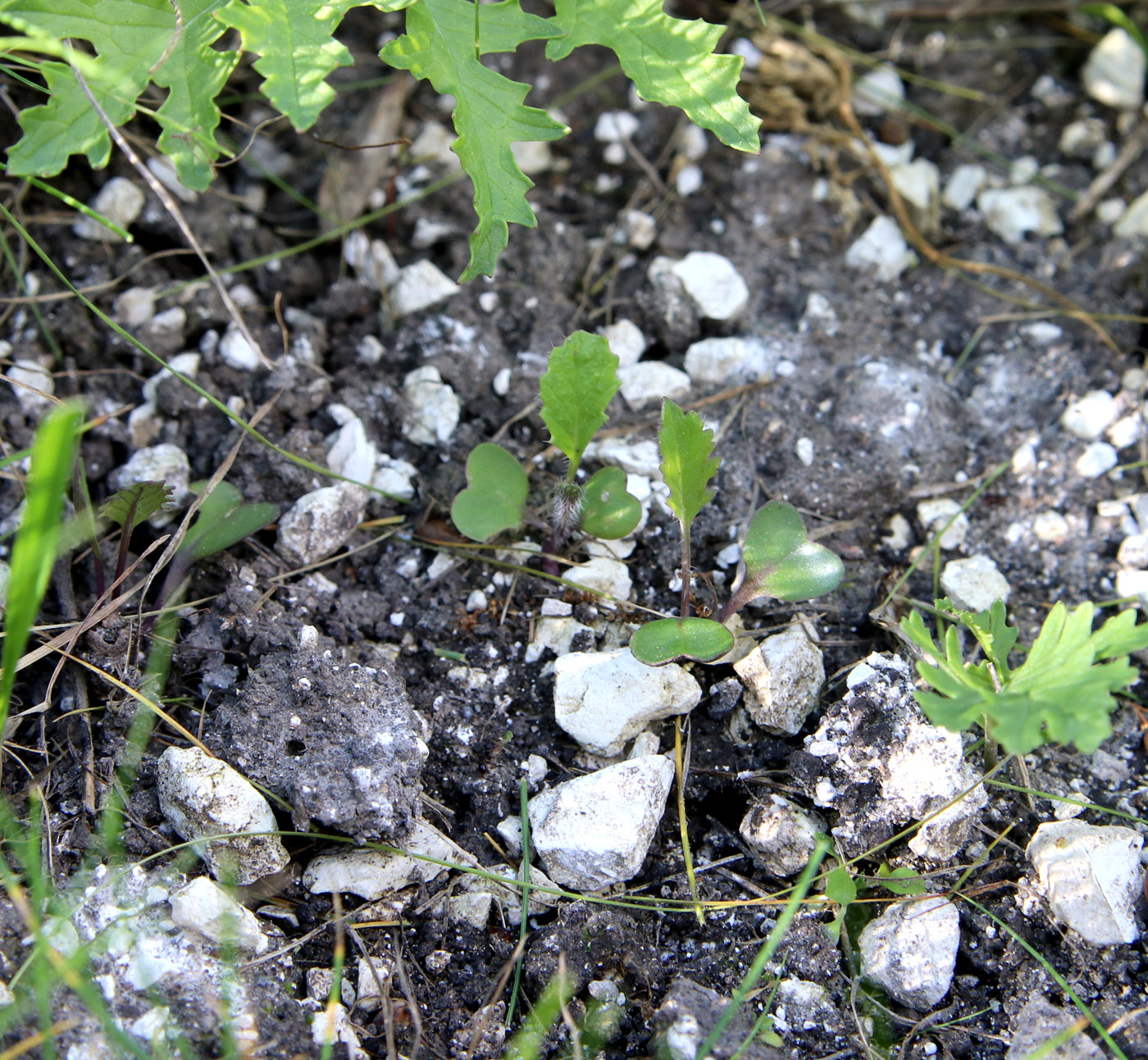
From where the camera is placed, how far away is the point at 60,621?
5.92ft

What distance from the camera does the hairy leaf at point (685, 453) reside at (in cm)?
177

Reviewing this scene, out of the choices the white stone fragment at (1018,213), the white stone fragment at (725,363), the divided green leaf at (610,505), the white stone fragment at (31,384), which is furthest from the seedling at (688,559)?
the white stone fragment at (31,384)

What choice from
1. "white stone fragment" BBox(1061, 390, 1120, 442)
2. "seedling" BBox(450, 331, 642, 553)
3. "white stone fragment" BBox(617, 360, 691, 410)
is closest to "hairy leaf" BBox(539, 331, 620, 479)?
"seedling" BBox(450, 331, 642, 553)

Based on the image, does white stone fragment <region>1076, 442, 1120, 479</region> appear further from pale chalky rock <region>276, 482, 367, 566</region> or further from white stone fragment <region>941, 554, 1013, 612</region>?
pale chalky rock <region>276, 482, 367, 566</region>

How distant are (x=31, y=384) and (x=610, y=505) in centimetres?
140

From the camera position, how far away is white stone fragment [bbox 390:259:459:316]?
2307 millimetres

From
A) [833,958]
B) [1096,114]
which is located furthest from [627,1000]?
[1096,114]

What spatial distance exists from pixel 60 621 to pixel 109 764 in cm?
33

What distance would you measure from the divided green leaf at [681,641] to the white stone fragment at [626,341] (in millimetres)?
788

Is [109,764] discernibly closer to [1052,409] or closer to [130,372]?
[130,372]

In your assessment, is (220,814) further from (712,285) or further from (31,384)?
(712,285)

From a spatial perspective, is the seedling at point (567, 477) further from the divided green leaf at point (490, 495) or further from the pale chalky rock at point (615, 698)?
the pale chalky rock at point (615, 698)

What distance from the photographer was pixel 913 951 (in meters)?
1.58

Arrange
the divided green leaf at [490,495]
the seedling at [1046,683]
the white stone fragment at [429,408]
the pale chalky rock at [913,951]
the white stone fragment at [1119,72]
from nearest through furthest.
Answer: the seedling at [1046,683], the pale chalky rock at [913,951], the divided green leaf at [490,495], the white stone fragment at [429,408], the white stone fragment at [1119,72]
